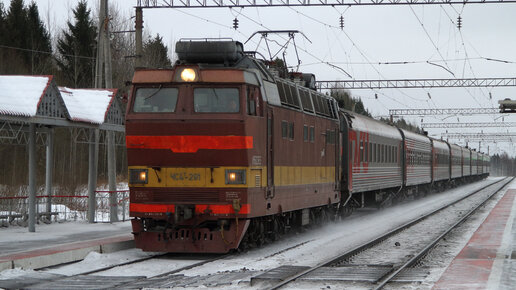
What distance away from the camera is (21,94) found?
16812 millimetres

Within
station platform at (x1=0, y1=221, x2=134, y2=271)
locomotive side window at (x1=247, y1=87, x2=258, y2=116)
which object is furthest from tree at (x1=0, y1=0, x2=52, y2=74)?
locomotive side window at (x1=247, y1=87, x2=258, y2=116)

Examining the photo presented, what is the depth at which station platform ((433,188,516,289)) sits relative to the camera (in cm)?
1135

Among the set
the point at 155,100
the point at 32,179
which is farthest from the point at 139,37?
the point at 155,100

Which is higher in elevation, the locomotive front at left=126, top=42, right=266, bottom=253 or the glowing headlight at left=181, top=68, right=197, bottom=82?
the glowing headlight at left=181, top=68, right=197, bottom=82

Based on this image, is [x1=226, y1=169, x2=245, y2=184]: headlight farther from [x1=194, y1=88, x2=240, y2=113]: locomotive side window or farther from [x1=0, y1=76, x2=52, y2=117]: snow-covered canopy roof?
[x1=0, y1=76, x2=52, y2=117]: snow-covered canopy roof

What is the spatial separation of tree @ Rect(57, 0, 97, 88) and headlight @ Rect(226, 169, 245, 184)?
46157 millimetres

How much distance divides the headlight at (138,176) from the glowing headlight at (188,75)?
1968mm

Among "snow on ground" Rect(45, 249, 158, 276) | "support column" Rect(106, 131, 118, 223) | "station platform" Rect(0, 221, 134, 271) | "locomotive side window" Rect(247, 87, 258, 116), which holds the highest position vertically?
"locomotive side window" Rect(247, 87, 258, 116)

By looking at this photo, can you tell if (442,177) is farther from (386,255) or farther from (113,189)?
(386,255)

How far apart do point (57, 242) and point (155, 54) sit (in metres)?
46.7

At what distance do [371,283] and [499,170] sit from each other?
546 ft

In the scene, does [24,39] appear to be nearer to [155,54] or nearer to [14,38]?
[14,38]

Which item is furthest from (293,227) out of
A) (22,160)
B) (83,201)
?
(22,160)

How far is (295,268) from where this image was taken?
13.0 m
